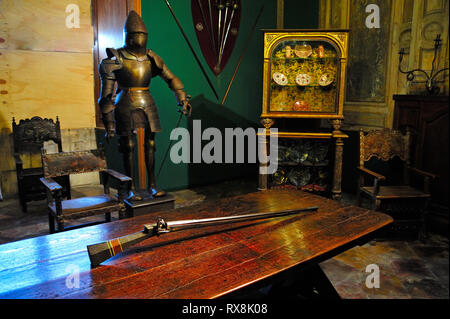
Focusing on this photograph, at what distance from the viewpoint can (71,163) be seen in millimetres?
3053

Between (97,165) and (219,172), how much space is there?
237 centimetres

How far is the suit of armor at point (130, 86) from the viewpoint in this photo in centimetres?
305

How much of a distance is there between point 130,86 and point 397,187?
2633mm

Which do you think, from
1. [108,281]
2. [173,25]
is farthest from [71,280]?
[173,25]

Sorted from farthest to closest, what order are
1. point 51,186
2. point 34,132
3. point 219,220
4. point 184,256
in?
point 34,132 → point 51,186 → point 219,220 → point 184,256

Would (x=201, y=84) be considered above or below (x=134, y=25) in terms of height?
below

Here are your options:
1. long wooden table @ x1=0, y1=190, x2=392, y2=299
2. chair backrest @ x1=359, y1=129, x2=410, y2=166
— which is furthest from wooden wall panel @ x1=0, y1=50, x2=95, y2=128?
chair backrest @ x1=359, y1=129, x2=410, y2=166

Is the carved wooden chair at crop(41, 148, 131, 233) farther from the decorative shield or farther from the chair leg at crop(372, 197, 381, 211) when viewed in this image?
the decorative shield

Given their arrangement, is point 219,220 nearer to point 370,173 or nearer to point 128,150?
point 128,150

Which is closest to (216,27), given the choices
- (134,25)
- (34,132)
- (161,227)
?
(134,25)

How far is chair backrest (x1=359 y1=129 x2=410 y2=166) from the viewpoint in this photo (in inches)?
139

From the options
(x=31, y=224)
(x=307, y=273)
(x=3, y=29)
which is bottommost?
(x=31, y=224)

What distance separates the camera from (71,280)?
129 centimetres
